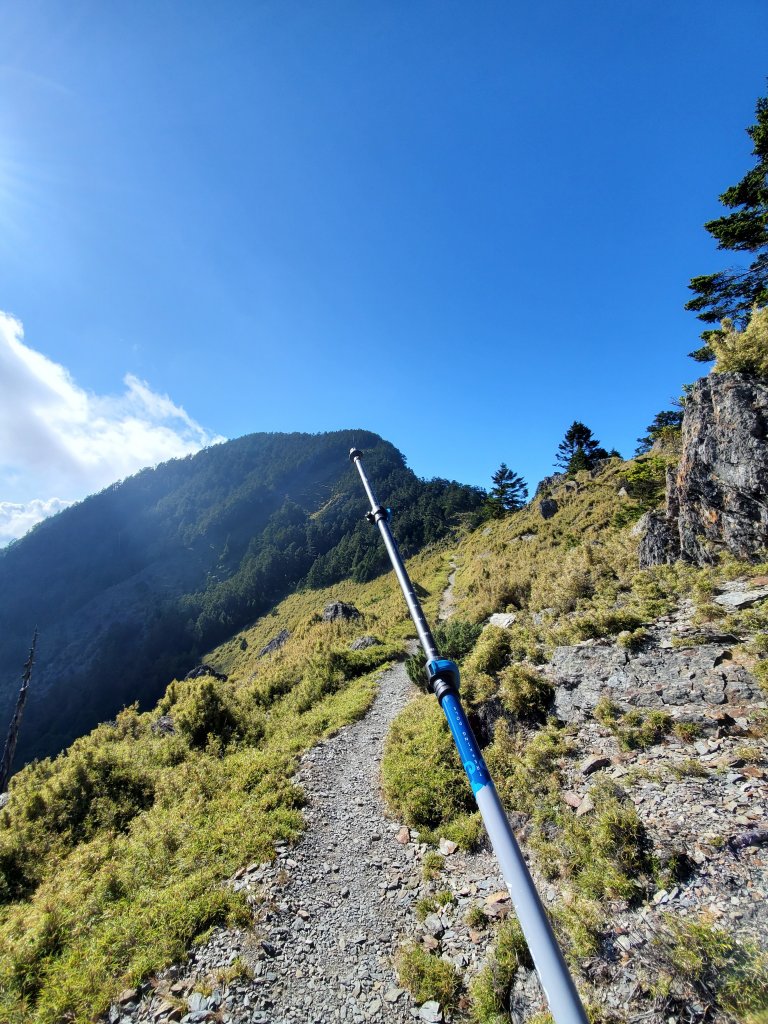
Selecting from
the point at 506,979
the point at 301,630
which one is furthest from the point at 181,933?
the point at 301,630

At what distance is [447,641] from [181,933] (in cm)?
1233

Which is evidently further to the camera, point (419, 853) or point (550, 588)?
point (550, 588)

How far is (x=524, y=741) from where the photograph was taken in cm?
984

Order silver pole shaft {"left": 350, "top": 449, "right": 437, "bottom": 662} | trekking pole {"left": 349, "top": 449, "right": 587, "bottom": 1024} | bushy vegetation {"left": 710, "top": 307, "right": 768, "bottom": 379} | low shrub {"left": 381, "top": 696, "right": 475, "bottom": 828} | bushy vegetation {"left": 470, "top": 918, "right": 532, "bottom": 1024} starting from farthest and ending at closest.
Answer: bushy vegetation {"left": 710, "top": 307, "right": 768, "bottom": 379} → low shrub {"left": 381, "top": 696, "right": 475, "bottom": 828} → bushy vegetation {"left": 470, "top": 918, "right": 532, "bottom": 1024} → silver pole shaft {"left": 350, "top": 449, "right": 437, "bottom": 662} → trekking pole {"left": 349, "top": 449, "right": 587, "bottom": 1024}

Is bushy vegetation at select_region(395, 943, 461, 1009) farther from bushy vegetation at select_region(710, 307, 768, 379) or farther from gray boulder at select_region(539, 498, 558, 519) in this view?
gray boulder at select_region(539, 498, 558, 519)

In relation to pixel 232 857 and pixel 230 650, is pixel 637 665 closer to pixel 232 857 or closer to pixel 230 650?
pixel 232 857

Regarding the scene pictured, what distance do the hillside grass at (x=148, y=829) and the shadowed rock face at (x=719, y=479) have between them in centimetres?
1352

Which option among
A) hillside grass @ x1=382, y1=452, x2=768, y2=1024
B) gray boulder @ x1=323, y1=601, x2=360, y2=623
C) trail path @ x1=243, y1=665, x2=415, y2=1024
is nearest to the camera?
hillside grass @ x1=382, y1=452, x2=768, y2=1024

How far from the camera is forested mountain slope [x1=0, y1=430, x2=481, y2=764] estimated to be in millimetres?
106625

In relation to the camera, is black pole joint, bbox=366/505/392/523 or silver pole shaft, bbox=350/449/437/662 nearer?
silver pole shaft, bbox=350/449/437/662

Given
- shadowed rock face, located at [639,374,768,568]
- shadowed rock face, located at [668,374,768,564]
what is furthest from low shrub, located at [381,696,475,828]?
shadowed rock face, located at [668,374,768,564]

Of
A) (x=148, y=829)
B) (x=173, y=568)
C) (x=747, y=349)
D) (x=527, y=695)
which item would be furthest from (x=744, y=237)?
(x=173, y=568)

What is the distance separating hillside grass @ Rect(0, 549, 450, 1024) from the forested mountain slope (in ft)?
203

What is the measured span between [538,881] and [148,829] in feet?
34.8
